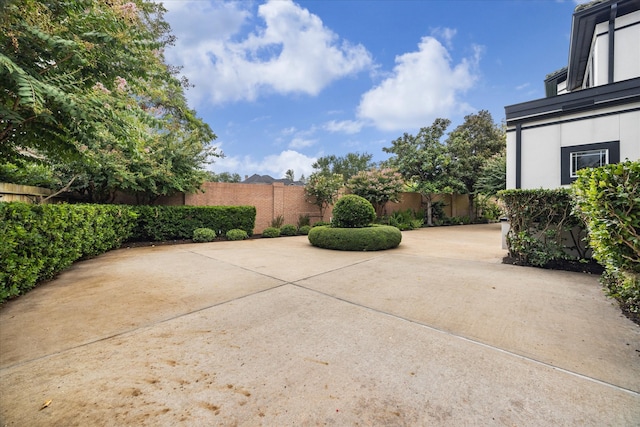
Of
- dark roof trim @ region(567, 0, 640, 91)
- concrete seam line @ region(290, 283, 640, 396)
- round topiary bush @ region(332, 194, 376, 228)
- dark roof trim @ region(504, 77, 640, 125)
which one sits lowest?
concrete seam line @ region(290, 283, 640, 396)

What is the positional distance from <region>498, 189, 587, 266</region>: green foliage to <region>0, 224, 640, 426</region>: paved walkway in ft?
4.22

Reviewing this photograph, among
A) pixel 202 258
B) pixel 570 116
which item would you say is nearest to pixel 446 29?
pixel 570 116

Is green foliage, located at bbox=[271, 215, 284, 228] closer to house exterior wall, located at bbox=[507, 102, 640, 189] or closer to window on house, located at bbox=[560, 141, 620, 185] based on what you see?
house exterior wall, located at bbox=[507, 102, 640, 189]

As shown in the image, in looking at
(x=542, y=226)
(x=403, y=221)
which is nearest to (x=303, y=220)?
(x=403, y=221)

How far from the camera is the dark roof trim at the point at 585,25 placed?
24.6 feet

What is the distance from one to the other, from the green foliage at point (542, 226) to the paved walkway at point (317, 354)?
129 cm

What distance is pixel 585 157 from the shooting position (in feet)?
20.9

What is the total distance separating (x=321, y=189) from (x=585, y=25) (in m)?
10.3

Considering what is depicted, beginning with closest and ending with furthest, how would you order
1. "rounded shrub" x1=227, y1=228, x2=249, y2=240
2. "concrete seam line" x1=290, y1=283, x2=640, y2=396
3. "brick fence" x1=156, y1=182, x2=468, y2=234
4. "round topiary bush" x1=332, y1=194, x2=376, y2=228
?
"concrete seam line" x1=290, y1=283, x2=640, y2=396 → "round topiary bush" x1=332, y1=194, x2=376, y2=228 → "rounded shrub" x1=227, y1=228, x2=249, y2=240 → "brick fence" x1=156, y1=182, x2=468, y2=234

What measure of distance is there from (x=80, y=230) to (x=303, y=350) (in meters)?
5.52

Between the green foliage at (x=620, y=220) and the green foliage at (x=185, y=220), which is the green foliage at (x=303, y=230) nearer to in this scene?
the green foliage at (x=185, y=220)

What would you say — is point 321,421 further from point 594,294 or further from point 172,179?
point 172,179

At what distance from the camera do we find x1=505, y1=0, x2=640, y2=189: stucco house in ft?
19.6

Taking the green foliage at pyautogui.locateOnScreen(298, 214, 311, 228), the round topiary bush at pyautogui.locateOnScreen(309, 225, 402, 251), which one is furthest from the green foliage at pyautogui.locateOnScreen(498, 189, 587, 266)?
the green foliage at pyautogui.locateOnScreen(298, 214, 311, 228)
